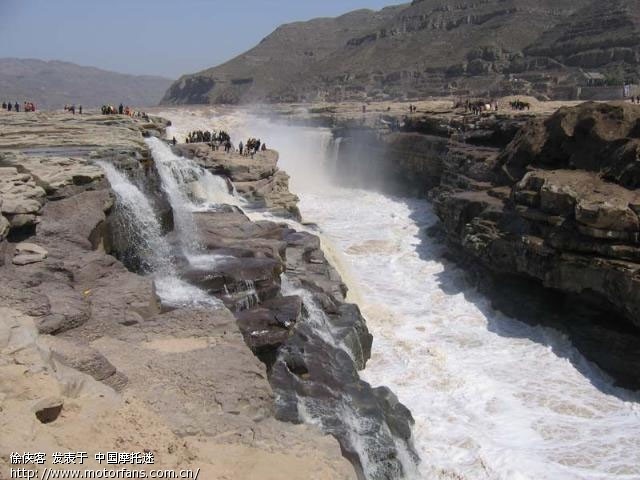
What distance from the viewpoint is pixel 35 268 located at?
8.82 metres

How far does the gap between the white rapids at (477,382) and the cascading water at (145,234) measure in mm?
4312

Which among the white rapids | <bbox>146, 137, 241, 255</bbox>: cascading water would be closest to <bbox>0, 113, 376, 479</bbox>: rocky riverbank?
<bbox>146, 137, 241, 255</bbox>: cascading water

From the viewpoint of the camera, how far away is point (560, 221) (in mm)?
14219

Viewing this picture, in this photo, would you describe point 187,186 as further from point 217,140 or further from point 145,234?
point 217,140

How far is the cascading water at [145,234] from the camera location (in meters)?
10.9

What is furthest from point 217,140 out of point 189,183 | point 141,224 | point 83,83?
point 83,83

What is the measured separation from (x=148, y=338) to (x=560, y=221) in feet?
33.5

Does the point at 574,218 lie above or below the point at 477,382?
above

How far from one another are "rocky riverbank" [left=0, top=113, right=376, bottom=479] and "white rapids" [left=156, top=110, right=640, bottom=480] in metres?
1.24

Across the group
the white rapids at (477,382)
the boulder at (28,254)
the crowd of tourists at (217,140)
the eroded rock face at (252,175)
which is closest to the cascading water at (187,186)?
the eroded rock face at (252,175)

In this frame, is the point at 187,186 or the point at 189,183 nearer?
the point at 187,186

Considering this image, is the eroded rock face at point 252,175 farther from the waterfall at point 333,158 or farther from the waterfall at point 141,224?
the waterfall at point 333,158

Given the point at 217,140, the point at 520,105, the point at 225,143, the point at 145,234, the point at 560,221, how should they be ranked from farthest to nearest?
the point at 520,105 < the point at 217,140 < the point at 225,143 < the point at 560,221 < the point at 145,234

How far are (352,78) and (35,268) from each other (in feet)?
225
